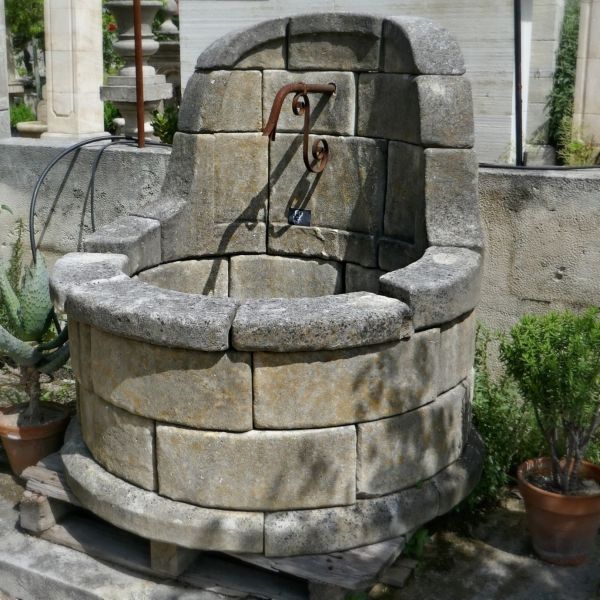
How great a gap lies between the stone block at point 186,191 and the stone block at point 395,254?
107cm

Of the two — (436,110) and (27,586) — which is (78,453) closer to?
(27,586)

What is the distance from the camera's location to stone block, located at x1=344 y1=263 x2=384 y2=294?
564 cm

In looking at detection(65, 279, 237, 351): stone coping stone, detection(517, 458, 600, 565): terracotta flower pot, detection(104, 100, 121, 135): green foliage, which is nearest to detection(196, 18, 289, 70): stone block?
detection(65, 279, 237, 351): stone coping stone

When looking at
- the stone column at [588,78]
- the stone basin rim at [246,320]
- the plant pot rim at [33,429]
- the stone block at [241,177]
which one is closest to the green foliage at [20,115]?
the stone column at [588,78]

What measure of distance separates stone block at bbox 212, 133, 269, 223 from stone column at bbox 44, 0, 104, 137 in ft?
9.96

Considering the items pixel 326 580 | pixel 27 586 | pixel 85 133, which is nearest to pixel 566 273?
pixel 326 580

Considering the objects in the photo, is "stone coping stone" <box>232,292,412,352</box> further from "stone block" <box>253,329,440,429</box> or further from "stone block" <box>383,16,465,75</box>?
"stone block" <box>383,16,465,75</box>

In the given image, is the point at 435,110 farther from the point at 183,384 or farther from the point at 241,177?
the point at 183,384

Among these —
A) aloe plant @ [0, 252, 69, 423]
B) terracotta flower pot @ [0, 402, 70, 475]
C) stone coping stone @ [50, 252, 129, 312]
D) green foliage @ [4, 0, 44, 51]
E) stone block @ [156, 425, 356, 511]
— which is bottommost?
terracotta flower pot @ [0, 402, 70, 475]

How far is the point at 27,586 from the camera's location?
14.9 feet

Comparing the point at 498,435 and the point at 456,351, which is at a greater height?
the point at 456,351

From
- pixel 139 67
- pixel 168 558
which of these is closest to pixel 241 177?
pixel 139 67

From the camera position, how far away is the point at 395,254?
5414 mm

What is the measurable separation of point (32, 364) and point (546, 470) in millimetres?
2756
